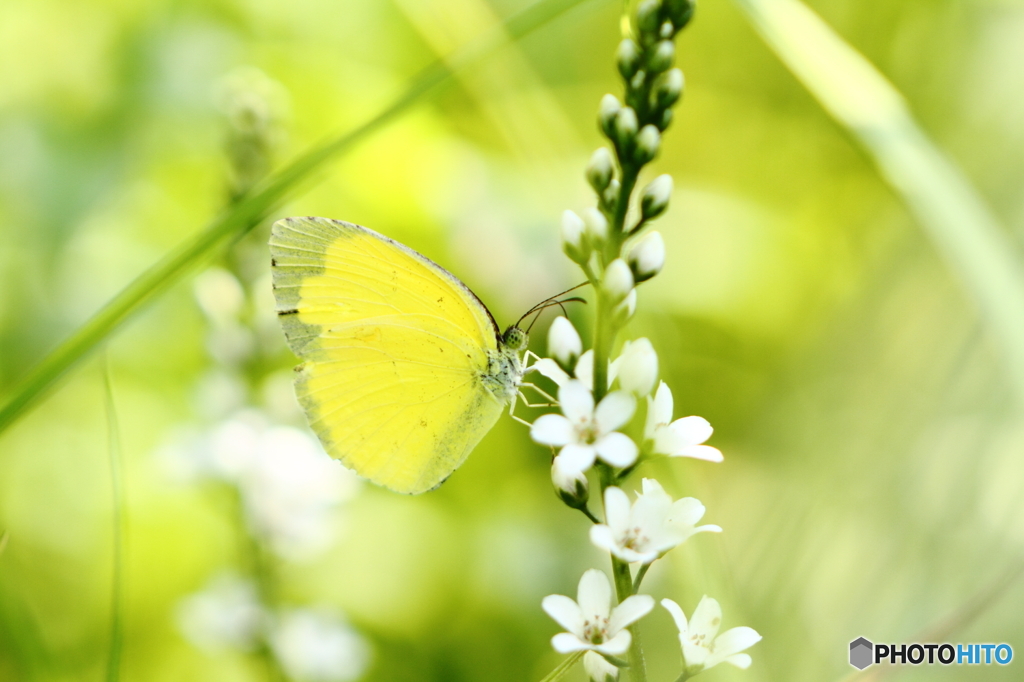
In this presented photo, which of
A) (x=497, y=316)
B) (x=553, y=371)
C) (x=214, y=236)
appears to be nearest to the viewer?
(x=553, y=371)

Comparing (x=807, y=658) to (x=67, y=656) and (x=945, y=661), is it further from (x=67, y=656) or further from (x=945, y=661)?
(x=67, y=656)

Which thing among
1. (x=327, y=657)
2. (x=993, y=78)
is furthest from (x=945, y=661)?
(x=993, y=78)

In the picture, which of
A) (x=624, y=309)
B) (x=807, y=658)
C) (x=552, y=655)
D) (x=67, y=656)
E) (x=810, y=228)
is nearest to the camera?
(x=624, y=309)

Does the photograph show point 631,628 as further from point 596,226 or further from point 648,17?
point 648,17

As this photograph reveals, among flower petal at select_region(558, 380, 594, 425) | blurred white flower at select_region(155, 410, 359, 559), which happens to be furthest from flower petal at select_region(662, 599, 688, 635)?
blurred white flower at select_region(155, 410, 359, 559)

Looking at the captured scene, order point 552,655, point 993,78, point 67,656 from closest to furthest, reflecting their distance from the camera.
→ point 67,656 → point 552,655 → point 993,78

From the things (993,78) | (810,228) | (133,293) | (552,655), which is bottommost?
(552,655)

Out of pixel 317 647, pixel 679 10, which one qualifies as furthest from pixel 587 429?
pixel 317 647
